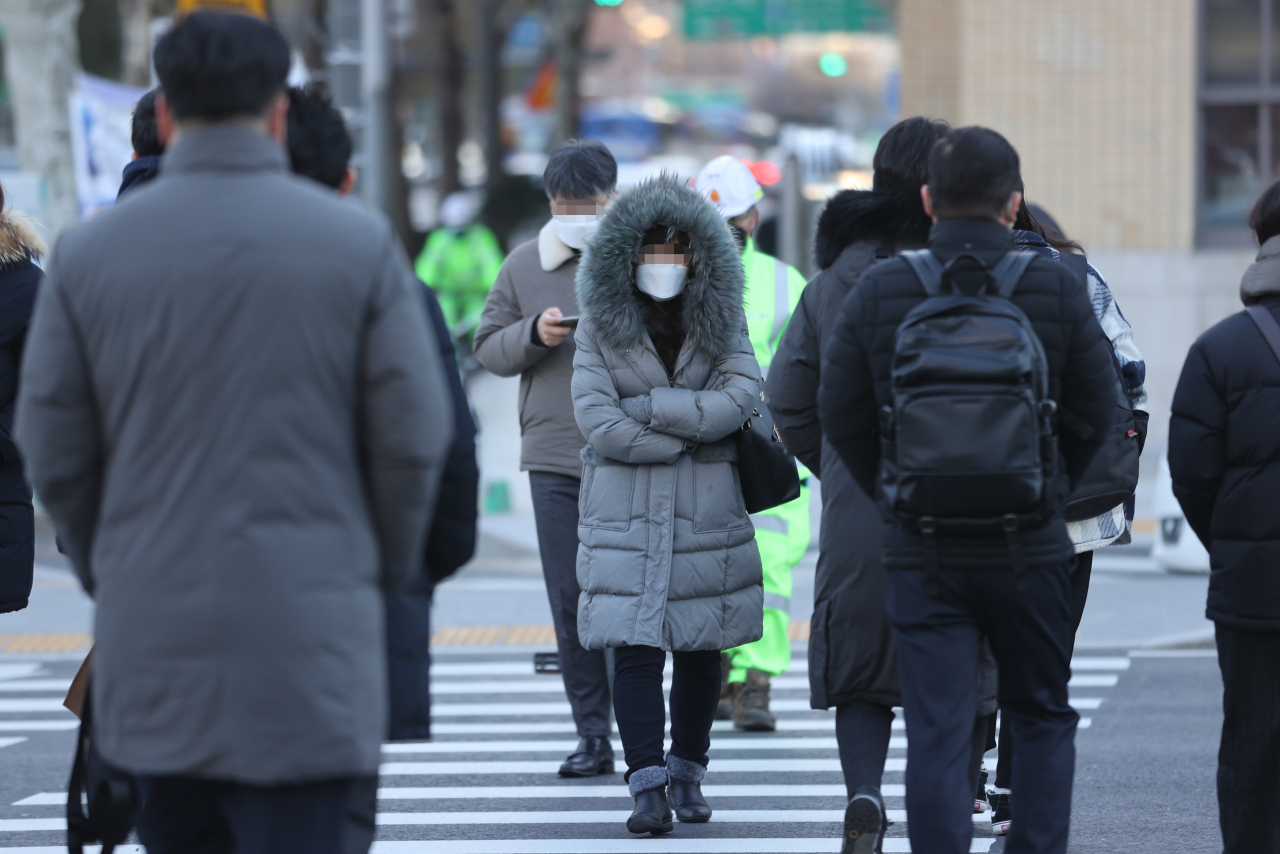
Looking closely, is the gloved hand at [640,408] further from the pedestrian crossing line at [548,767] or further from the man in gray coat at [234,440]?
the man in gray coat at [234,440]

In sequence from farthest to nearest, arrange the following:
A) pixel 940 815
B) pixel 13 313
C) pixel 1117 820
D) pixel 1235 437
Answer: pixel 1117 820, pixel 13 313, pixel 1235 437, pixel 940 815

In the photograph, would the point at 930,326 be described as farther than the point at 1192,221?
No

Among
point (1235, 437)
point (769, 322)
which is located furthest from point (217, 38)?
point (769, 322)

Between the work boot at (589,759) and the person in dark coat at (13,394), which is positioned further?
the work boot at (589,759)

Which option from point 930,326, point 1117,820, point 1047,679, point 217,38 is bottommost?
point 1117,820

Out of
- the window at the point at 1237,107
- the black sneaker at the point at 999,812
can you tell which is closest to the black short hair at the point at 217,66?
the black sneaker at the point at 999,812

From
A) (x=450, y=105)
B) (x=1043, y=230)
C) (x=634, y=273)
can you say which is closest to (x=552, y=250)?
(x=634, y=273)

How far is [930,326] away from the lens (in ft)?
11.5

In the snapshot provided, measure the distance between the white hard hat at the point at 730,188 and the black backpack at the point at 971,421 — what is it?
8.77 feet

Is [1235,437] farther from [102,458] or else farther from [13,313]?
[13,313]

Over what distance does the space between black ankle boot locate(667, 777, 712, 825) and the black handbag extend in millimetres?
869

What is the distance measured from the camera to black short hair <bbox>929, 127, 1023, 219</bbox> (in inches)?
145

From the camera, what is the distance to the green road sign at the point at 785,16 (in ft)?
99.3

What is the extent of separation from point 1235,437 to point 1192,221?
928cm
